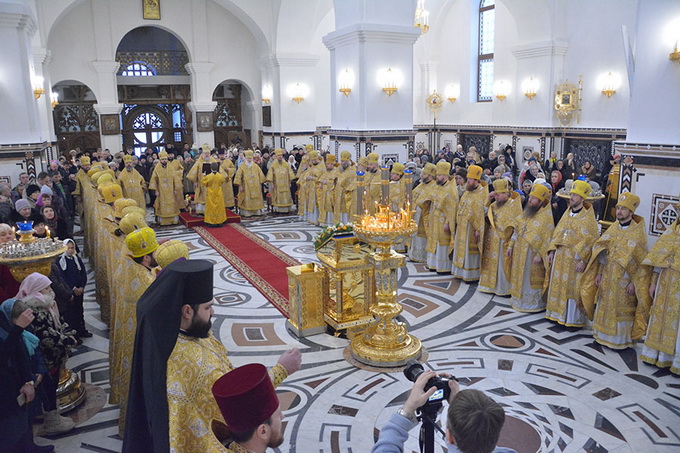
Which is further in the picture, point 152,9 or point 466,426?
point 152,9

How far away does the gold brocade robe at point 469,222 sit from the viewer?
7.34 metres

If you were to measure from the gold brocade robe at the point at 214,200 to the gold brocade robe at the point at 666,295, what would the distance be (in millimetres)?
8430

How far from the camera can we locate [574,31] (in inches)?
561

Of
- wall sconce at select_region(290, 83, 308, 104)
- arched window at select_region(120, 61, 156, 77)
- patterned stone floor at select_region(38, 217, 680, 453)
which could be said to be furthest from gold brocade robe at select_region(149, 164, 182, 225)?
arched window at select_region(120, 61, 156, 77)

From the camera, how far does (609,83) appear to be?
13.6 meters

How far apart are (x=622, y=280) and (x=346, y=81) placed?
8027 mm

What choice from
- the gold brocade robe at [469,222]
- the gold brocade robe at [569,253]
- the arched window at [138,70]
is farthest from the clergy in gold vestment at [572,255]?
the arched window at [138,70]

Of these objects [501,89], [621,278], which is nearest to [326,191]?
[621,278]

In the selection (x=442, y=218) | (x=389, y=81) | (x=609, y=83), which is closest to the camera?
(x=442, y=218)

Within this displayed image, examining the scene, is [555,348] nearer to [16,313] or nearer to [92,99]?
[16,313]

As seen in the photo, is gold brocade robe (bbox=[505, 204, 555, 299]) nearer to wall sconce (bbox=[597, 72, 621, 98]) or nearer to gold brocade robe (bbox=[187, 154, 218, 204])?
gold brocade robe (bbox=[187, 154, 218, 204])

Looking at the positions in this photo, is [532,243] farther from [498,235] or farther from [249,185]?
[249,185]

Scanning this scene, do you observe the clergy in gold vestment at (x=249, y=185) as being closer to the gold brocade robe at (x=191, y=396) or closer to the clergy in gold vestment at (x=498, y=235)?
the clergy in gold vestment at (x=498, y=235)

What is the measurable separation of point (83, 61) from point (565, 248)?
1607 cm
